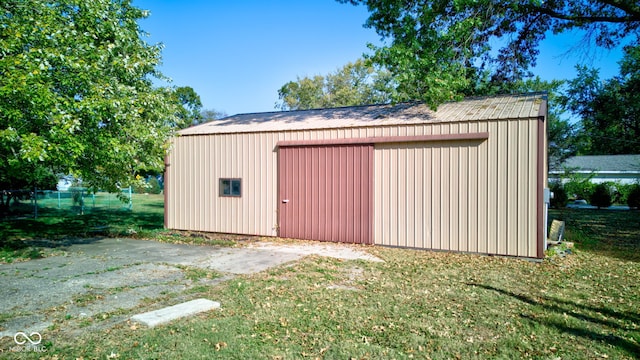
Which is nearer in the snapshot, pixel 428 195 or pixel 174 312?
pixel 174 312

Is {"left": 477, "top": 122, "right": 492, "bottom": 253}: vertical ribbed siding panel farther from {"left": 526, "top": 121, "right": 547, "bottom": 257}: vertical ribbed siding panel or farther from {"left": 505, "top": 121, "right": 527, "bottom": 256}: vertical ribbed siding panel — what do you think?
{"left": 526, "top": 121, "right": 547, "bottom": 257}: vertical ribbed siding panel

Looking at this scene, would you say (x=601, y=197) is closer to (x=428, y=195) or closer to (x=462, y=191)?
(x=462, y=191)

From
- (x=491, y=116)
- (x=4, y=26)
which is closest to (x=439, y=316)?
(x=491, y=116)

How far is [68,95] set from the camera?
24.7 ft

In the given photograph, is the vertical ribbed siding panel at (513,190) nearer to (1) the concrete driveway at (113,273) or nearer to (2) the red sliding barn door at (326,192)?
(1) the concrete driveway at (113,273)

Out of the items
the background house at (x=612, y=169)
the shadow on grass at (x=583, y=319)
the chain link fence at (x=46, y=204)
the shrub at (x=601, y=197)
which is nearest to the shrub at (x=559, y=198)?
the shrub at (x=601, y=197)

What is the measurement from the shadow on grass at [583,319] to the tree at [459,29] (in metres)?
5.99

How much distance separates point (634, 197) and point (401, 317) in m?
24.1

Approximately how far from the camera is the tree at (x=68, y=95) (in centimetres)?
645

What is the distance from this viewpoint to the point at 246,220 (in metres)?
11.2

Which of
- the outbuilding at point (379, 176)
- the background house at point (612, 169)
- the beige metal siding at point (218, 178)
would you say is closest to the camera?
the outbuilding at point (379, 176)

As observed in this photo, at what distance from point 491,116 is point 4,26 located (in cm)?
927

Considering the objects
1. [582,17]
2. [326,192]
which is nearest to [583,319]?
[326,192]

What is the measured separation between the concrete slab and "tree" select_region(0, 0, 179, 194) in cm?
332
